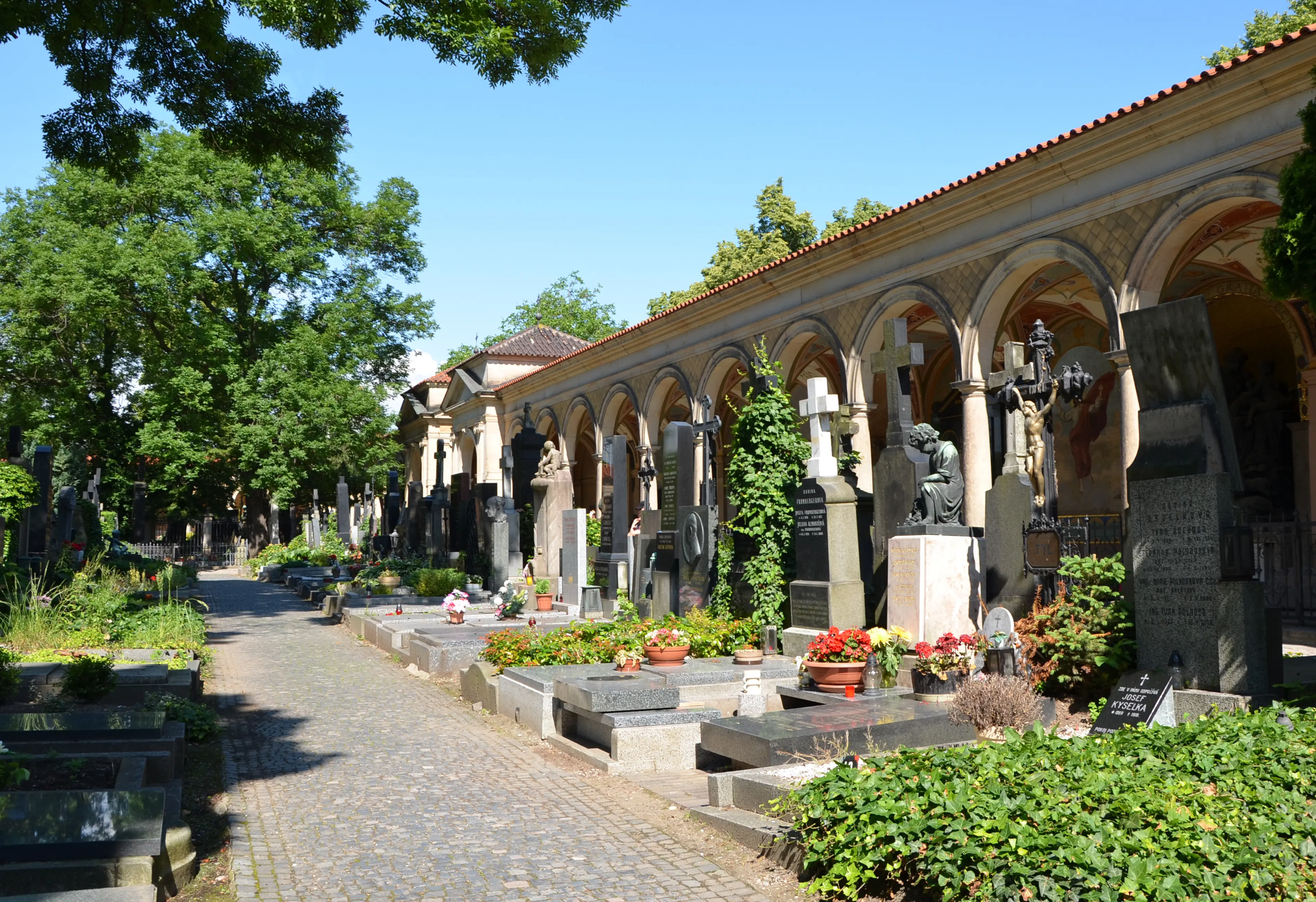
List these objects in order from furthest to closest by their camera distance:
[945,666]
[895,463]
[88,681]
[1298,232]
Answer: [895,463] → [945,666] → [88,681] → [1298,232]

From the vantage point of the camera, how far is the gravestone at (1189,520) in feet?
23.8

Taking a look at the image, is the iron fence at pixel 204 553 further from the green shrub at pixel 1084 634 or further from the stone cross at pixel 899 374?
the green shrub at pixel 1084 634

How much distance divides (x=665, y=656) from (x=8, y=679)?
17.8 feet

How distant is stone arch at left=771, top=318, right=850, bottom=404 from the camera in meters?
20.2

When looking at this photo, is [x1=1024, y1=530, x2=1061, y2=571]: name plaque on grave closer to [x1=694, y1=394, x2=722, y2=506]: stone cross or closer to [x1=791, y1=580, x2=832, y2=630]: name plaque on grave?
[x1=791, y1=580, x2=832, y2=630]: name plaque on grave

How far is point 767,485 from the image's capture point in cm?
1329

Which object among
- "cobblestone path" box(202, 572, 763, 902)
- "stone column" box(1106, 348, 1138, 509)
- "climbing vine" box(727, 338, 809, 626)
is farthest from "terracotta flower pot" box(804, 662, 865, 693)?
Answer: "stone column" box(1106, 348, 1138, 509)

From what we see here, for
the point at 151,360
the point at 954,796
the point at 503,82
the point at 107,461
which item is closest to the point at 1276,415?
the point at 503,82

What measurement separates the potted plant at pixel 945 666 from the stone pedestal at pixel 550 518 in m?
11.9

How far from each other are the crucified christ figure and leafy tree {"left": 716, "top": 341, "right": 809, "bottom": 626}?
114 inches

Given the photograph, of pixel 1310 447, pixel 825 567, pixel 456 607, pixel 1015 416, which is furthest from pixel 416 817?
pixel 1310 447

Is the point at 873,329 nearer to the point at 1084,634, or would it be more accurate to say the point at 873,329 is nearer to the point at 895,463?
the point at 895,463

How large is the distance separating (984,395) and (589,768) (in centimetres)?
1150

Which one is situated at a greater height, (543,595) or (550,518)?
(550,518)
